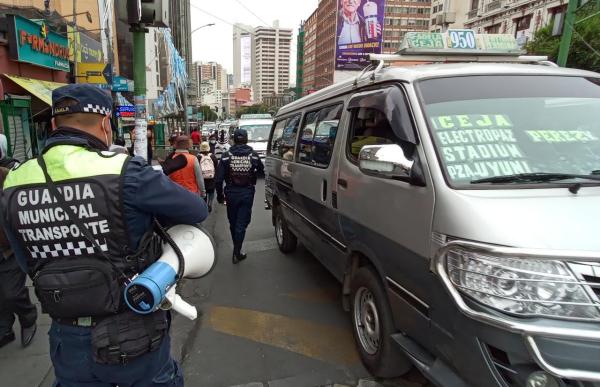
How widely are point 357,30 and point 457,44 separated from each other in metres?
40.5

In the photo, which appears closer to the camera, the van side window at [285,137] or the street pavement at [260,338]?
the street pavement at [260,338]

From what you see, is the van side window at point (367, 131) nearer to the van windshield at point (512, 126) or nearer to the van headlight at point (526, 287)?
the van windshield at point (512, 126)

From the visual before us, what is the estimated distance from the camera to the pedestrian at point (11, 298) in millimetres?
3338

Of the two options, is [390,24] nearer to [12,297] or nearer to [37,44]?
[37,44]

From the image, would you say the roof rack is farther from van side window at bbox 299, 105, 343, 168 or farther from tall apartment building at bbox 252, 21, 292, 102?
tall apartment building at bbox 252, 21, 292, 102

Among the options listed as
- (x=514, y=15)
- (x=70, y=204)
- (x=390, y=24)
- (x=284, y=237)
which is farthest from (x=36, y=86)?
(x=390, y=24)

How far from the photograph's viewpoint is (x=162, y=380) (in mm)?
1893

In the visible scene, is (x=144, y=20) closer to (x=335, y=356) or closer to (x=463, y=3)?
(x=335, y=356)

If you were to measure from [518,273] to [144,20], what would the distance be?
16.7 feet

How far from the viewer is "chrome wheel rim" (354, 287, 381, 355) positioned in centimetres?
304

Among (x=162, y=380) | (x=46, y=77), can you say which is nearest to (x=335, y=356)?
(x=162, y=380)

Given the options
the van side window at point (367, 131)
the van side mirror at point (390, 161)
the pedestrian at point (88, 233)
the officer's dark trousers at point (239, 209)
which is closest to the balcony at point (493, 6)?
the officer's dark trousers at point (239, 209)

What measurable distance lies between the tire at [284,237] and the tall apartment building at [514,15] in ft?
129

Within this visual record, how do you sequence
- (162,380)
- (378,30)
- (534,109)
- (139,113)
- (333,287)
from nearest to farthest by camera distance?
(162,380) < (534,109) < (333,287) < (139,113) < (378,30)
